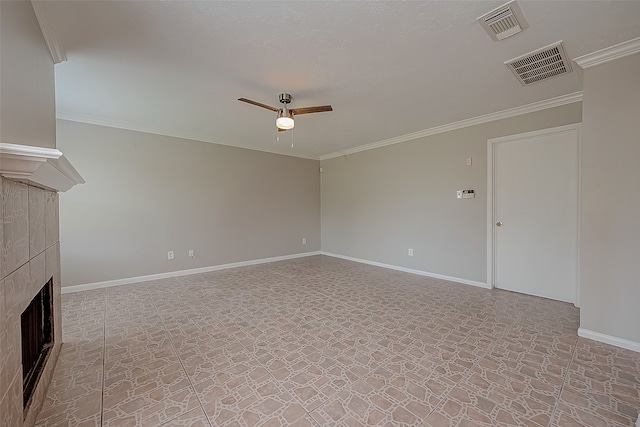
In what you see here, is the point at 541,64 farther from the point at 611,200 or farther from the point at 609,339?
the point at 609,339

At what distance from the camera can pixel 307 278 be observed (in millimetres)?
4453

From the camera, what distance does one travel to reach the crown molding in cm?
166

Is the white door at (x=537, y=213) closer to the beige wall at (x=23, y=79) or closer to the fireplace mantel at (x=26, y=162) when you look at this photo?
the fireplace mantel at (x=26, y=162)

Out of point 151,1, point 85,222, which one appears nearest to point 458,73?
point 151,1

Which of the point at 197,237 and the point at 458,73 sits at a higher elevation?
the point at 458,73

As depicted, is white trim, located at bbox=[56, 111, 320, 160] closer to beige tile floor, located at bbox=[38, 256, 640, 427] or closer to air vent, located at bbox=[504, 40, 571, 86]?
beige tile floor, located at bbox=[38, 256, 640, 427]

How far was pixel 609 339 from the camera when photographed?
7.48ft

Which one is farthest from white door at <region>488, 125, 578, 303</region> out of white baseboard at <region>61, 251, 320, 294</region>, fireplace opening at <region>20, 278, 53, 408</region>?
fireplace opening at <region>20, 278, 53, 408</region>

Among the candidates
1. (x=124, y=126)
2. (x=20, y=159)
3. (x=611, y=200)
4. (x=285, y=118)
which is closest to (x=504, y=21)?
(x=611, y=200)

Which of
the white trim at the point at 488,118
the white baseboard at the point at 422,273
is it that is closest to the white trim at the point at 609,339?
the white baseboard at the point at 422,273

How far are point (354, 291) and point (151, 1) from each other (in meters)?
3.61

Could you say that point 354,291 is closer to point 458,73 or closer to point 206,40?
point 458,73

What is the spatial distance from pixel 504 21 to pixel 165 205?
194 inches

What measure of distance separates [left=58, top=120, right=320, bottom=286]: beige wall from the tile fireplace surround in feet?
7.68
